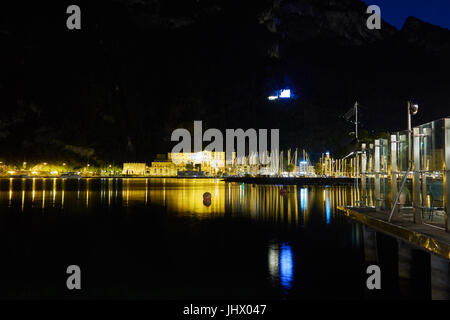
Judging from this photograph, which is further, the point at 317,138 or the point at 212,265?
the point at 317,138

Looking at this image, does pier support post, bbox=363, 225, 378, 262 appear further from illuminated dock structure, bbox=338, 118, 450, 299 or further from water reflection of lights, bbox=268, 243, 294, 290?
water reflection of lights, bbox=268, 243, 294, 290

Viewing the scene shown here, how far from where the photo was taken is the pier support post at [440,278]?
8.27m

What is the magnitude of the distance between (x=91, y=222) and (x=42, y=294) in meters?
15.5

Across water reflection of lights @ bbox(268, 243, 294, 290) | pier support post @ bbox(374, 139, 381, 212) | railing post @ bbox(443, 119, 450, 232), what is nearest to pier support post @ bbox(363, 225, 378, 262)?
pier support post @ bbox(374, 139, 381, 212)

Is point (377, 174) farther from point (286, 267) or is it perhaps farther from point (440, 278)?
point (440, 278)

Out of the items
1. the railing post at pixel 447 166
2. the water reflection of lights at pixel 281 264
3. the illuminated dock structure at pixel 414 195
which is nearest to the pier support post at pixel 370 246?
the illuminated dock structure at pixel 414 195

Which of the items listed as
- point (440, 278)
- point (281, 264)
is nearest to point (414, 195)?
point (440, 278)

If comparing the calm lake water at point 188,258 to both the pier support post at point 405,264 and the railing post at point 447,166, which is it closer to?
the pier support post at point 405,264

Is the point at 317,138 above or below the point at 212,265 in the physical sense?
above

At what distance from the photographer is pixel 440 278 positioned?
8398 millimetres

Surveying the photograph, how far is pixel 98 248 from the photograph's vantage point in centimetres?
1755
